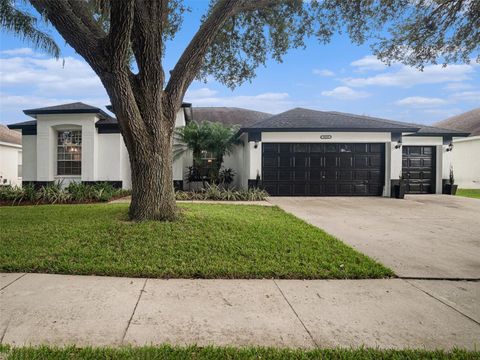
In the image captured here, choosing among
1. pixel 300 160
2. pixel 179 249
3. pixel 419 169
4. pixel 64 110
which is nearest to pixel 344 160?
pixel 300 160

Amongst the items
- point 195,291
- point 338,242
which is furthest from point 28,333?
point 338,242

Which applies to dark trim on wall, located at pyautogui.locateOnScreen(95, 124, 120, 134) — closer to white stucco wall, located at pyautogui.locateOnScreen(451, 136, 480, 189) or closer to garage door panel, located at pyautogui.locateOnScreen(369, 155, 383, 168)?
garage door panel, located at pyautogui.locateOnScreen(369, 155, 383, 168)

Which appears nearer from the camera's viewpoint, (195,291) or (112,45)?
(195,291)

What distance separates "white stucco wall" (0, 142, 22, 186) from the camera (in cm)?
1816

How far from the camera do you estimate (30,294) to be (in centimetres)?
317

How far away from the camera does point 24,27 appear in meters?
9.46

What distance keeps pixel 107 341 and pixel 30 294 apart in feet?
4.95

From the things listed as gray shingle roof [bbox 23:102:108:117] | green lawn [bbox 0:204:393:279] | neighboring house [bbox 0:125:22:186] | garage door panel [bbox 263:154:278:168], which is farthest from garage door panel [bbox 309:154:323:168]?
neighboring house [bbox 0:125:22:186]

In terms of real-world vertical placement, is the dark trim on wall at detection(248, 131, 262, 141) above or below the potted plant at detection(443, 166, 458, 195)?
above

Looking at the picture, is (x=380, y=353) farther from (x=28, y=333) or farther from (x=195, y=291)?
(x=28, y=333)

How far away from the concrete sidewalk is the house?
9.86 meters

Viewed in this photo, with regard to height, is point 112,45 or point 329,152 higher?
point 112,45

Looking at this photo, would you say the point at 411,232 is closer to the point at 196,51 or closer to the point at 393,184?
the point at 196,51

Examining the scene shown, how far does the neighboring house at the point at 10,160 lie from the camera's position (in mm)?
18141
